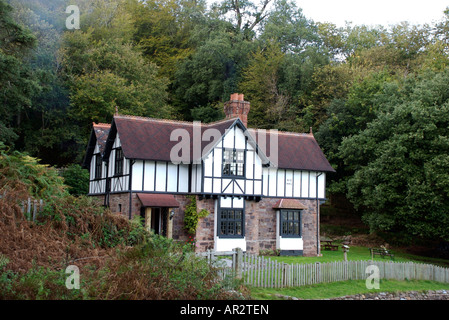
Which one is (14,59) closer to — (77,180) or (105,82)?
(77,180)

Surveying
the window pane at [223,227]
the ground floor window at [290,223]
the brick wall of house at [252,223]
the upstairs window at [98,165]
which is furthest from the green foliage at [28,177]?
the ground floor window at [290,223]

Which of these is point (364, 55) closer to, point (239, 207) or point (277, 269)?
point (239, 207)

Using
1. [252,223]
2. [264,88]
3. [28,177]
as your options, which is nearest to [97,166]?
[252,223]

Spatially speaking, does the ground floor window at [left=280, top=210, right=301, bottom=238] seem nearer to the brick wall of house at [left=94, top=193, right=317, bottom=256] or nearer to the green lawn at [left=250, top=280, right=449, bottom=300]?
the brick wall of house at [left=94, top=193, right=317, bottom=256]

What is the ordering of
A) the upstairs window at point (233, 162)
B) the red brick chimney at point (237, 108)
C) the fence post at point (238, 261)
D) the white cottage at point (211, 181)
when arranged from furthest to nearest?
the red brick chimney at point (237, 108), the upstairs window at point (233, 162), the white cottage at point (211, 181), the fence post at point (238, 261)

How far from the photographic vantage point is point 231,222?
984 inches

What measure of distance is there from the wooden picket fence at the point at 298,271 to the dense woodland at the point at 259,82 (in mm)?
7088

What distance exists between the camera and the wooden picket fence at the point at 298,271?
586 inches

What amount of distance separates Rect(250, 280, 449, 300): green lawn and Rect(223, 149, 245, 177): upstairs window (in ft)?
28.9

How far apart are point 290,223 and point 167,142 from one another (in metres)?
8.31

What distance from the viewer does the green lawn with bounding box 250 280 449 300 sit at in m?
14.9

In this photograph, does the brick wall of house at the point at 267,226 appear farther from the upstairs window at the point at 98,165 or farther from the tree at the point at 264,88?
the tree at the point at 264,88

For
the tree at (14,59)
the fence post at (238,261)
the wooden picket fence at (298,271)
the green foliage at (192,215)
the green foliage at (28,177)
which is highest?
the tree at (14,59)
